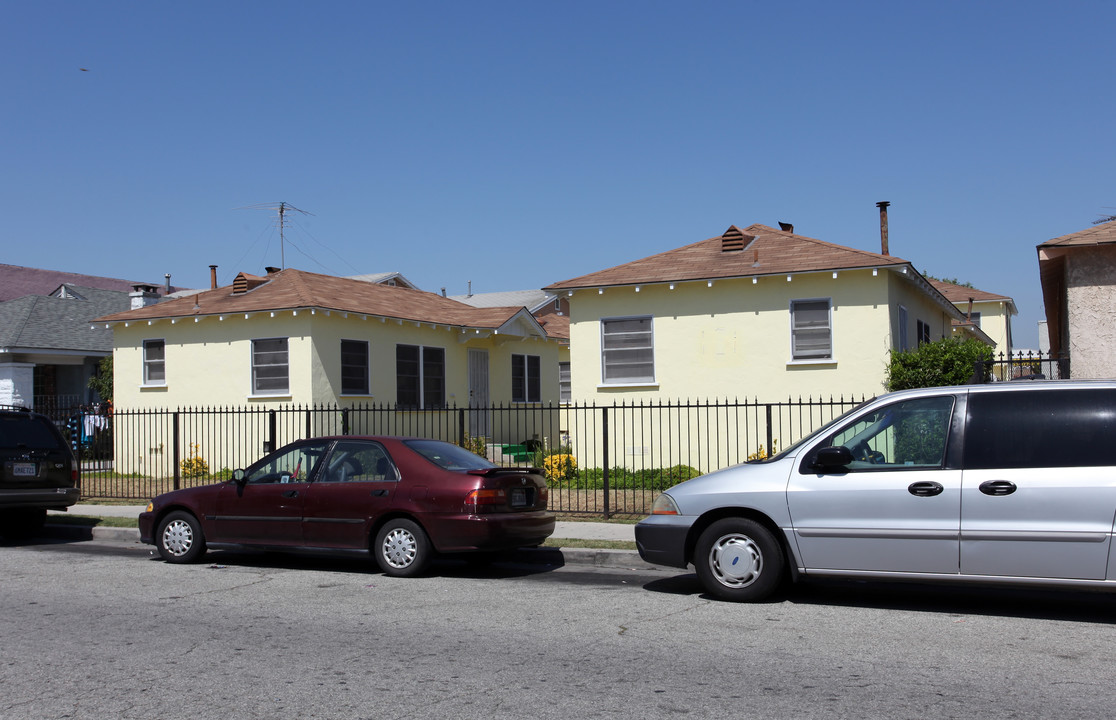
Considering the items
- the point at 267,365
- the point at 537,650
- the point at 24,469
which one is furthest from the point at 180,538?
the point at 267,365

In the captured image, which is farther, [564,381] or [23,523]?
[564,381]

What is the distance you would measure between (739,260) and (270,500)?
36.5 feet

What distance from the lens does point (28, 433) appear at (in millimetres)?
13195

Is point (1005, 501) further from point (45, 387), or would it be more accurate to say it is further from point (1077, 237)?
point (45, 387)

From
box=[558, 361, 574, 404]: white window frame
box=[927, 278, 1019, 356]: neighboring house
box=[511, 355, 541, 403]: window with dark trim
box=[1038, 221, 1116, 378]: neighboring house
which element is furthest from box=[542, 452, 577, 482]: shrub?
box=[927, 278, 1019, 356]: neighboring house

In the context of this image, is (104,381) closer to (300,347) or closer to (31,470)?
(300,347)

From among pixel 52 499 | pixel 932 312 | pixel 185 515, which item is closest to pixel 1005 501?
pixel 185 515

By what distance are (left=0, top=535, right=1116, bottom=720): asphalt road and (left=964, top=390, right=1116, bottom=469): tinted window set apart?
123cm

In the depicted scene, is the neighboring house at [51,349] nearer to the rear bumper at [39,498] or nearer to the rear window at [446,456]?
the rear bumper at [39,498]

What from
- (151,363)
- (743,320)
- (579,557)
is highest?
(743,320)

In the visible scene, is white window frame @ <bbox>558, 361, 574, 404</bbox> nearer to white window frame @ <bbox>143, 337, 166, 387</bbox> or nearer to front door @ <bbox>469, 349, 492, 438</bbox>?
front door @ <bbox>469, 349, 492, 438</bbox>

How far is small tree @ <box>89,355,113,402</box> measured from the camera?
27.0 meters

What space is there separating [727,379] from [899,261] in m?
3.75

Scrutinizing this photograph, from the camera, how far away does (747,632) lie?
6879mm
